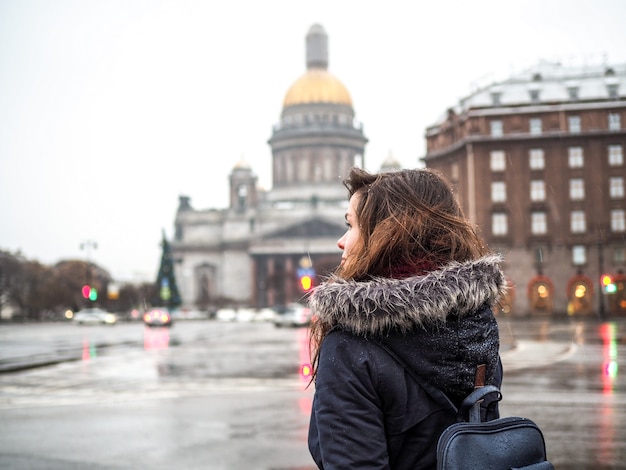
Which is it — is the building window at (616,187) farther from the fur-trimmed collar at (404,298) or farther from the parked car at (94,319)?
the fur-trimmed collar at (404,298)

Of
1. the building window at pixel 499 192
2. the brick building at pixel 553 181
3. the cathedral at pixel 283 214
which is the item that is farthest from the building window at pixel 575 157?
the cathedral at pixel 283 214

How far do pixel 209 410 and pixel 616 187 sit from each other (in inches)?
2253

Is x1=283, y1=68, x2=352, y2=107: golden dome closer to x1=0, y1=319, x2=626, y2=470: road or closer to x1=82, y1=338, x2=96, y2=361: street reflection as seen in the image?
x1=82, y1=338, x2=96, y2=361: street reflection

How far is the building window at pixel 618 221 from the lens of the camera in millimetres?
64125

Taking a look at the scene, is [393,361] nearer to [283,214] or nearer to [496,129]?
[496,129]

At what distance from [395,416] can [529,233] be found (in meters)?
65.9

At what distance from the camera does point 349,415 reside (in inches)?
97.9

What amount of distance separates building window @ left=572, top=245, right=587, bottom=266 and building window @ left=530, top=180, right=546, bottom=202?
15.1ft

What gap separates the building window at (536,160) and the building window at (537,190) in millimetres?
1178

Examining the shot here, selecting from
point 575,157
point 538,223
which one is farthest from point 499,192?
point 575,157

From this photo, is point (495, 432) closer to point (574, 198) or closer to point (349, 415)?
point (349, 415)

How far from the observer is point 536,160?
2589 inches

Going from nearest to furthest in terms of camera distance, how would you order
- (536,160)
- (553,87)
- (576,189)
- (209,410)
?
(209,410), (576,189), (536,160), (553,87)

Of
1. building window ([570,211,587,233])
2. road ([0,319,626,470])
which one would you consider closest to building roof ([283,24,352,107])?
building window ([570,211,587,233])
